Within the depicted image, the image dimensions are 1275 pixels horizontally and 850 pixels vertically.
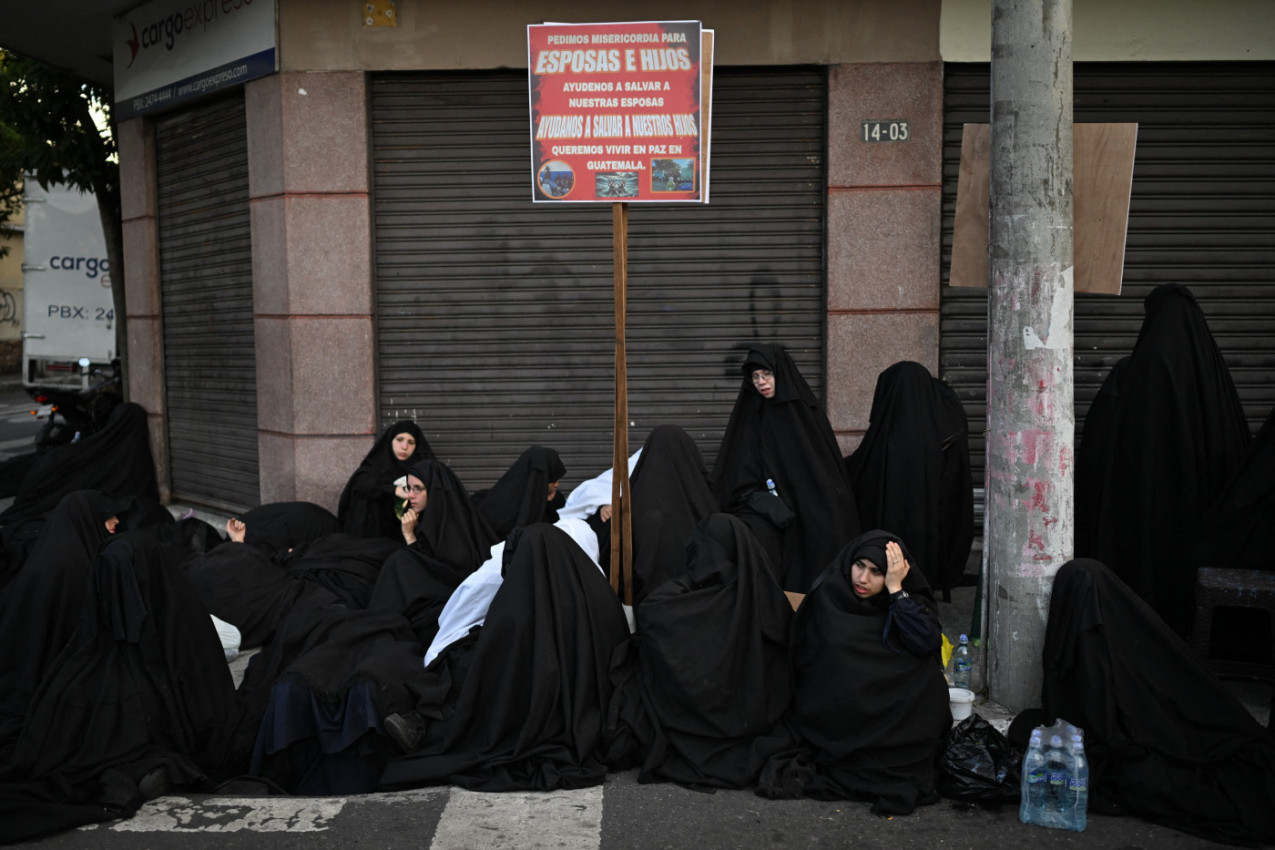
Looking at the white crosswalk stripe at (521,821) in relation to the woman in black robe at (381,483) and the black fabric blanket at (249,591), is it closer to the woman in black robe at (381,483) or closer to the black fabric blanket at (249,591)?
the black fabric blanket at (249,591)

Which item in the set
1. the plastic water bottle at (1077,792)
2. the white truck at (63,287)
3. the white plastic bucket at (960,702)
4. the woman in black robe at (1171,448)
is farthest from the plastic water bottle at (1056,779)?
the white truck at (63,287)

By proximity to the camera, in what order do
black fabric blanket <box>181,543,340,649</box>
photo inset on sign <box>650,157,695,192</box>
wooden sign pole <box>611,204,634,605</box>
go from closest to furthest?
photo inset on sign <box>650,157,695,192</box> < wooden sign pole <box>611,204,634,605</box> < black fabric blanket <box>181,543,340,649</box>

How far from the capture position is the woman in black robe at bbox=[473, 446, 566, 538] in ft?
22.3

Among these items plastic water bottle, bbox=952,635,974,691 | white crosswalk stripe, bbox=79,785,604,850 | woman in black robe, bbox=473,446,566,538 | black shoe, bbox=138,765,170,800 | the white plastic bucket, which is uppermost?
woman in black robe, bbox=473,446,566,538

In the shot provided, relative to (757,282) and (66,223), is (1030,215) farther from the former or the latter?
(66,223)

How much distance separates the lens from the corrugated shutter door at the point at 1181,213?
294 inches

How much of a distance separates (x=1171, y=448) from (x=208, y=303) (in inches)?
270

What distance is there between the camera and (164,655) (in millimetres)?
4371

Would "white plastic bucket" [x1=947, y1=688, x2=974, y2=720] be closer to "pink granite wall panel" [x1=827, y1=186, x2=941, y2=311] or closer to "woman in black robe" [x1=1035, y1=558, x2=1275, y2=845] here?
"woman in black robe" [x1=1035, y1=558, x2=1275, y2=845]

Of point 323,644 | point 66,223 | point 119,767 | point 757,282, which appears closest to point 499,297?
point 757,282

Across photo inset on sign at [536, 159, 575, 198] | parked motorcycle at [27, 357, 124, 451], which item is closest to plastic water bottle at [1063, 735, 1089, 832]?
photo inset on sign at [536, 159, 575, 198]

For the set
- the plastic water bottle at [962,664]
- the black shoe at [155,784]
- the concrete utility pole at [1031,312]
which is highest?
the concrete utility pole at [1031,312]

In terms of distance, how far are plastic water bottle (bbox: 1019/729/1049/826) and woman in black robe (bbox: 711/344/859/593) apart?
2.03 metres

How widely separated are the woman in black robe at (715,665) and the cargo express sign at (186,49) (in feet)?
16.8
